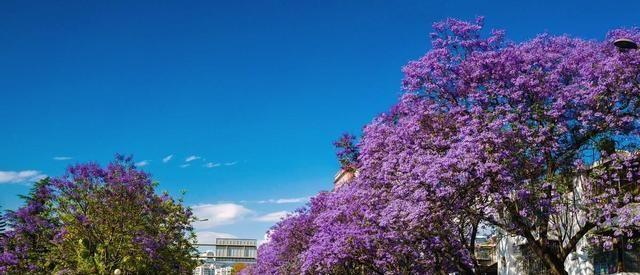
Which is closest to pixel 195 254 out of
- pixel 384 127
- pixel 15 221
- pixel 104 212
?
pixel 104 212

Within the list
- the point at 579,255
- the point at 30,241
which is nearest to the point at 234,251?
the point at 30,241

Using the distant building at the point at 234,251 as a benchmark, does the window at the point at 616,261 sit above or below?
below

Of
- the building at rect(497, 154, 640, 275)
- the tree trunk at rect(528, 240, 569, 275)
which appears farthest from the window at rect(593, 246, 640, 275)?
the tree trunk at rect(528, 240, 569, 275)

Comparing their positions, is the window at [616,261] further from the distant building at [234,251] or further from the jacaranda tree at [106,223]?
the distant building at [234,251]

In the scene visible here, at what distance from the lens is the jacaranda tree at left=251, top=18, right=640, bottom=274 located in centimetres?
1931

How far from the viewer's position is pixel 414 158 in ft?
68.3

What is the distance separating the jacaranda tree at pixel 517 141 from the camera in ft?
63.4

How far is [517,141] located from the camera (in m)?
19.6

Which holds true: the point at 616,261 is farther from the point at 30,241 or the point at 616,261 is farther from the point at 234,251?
the point at 234,251

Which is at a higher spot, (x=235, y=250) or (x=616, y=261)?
(x=235, y=250)

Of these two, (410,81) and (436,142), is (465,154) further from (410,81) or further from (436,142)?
(410,81)

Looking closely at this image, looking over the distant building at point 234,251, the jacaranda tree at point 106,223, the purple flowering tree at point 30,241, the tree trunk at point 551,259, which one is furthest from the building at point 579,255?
the distant building at point 234,251

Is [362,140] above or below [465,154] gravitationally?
above

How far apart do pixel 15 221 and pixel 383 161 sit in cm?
2552
